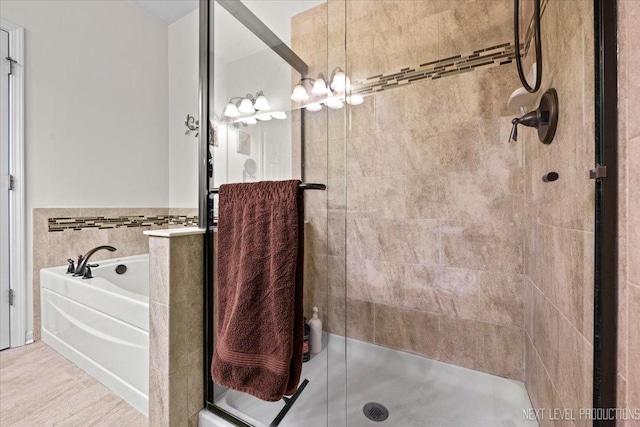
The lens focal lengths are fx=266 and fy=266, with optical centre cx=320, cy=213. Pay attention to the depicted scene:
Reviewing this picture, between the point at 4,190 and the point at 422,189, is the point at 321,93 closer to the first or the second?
the point at 422,189

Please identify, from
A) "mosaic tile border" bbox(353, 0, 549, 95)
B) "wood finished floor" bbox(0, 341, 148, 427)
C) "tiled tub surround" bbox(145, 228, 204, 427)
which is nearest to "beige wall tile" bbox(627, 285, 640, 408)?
"mosaic tile border" bbox(353, 0, 549, 95)

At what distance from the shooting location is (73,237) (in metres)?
2.01

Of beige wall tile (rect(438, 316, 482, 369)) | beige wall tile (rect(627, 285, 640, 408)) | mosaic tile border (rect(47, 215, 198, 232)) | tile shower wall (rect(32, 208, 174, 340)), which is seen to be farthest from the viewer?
mosaic tile border (rect(47, 215, 198, 232))

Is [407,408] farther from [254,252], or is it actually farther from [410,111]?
[410,111]

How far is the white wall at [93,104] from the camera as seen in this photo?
1.84 meters

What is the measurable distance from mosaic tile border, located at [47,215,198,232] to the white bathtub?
327 mm

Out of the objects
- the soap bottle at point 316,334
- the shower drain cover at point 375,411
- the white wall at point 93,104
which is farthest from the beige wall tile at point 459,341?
the white wall at point 93,104

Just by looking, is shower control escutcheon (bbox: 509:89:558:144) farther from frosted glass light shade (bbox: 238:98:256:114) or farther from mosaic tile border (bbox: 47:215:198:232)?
mosaic tile border (bbox: 47:215:198:232)

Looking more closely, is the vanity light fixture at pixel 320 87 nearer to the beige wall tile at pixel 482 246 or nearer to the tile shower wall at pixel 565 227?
the tile shower wall at pixel 565 227

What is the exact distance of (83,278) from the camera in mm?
Result: 1629

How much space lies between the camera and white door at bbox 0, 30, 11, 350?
1702mm

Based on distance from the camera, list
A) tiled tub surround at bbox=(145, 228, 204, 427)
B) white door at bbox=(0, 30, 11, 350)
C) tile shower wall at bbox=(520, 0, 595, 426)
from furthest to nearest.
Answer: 1. white door at bbox=(0, 30, 11, 350)
2. tiled tub surround at bbox=(145, 228, 204, 427)
3. tile shower wall at bbox=(520, 0, 595, 426)

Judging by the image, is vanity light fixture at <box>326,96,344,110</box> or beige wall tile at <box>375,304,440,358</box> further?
beige wall tile at <box>375,304,440,358</box>

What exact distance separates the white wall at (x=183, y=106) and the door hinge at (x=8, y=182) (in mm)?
1072
